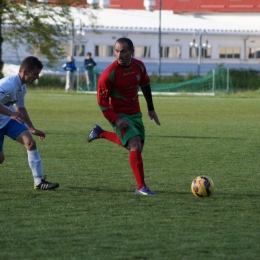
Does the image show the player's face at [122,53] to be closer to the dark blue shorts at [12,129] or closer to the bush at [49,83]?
the dark blue shorts at [12,129]

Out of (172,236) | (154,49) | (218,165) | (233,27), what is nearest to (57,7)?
(154,49)

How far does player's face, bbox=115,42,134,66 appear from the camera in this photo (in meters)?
8.59

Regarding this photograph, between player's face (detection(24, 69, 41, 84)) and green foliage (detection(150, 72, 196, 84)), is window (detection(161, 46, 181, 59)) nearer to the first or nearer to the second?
green foliage (detection(150, 72, 196, 84))

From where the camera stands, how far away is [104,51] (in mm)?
50344

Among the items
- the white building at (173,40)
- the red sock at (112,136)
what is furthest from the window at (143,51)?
the red sock at (112,136)

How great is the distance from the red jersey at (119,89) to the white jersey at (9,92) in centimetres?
89

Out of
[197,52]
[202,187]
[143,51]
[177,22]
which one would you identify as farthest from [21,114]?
[177,22]

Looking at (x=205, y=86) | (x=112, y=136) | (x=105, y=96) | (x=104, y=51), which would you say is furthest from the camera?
(x=104, y=51)

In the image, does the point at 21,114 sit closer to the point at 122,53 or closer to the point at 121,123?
the point at 121,123

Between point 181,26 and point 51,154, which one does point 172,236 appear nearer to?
point 51,154

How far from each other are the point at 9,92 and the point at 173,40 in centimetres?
4176

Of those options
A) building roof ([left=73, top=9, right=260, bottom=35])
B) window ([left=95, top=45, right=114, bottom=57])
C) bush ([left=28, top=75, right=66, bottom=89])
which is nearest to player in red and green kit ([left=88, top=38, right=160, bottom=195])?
bush ([left=28, top=75, right=66, bottom=89])

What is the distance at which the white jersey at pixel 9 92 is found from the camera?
8.65m

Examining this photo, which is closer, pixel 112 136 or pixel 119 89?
pixel 119 89
